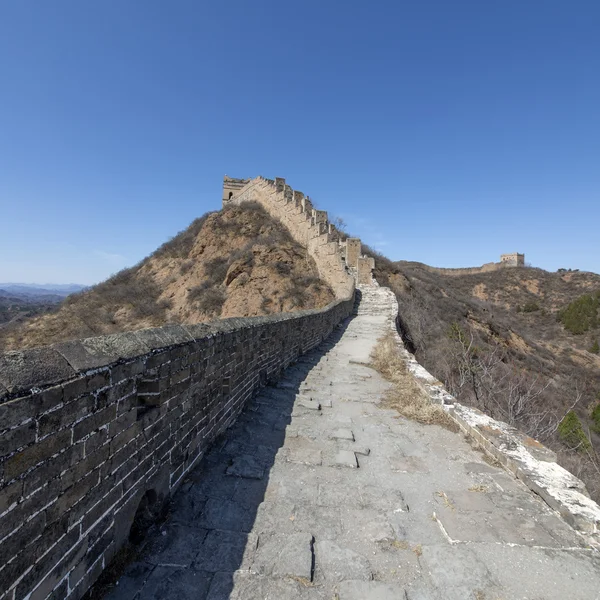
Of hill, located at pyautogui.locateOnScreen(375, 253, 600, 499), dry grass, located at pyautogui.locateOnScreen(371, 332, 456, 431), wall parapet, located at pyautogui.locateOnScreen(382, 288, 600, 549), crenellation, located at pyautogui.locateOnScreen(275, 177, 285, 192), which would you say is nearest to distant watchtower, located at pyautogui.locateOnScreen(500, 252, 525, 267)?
A: hill, located at pyautogui.locateOnScreen(375, 253, 600, 499)

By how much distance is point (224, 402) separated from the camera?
453cm

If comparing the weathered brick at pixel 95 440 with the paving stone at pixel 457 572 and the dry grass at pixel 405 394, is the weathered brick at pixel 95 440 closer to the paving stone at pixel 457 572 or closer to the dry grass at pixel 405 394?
the paving stone at pixel 457 572

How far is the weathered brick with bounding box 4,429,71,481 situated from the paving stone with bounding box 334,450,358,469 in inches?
110

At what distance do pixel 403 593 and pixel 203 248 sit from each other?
28.7 metres

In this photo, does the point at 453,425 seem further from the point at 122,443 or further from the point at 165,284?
the point at 165,284

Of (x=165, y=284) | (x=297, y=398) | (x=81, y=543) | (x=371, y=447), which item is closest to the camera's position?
(x=81, y=543)

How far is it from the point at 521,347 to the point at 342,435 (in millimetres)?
24799

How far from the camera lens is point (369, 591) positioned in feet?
7.37

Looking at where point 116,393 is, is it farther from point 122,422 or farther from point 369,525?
point 369,525

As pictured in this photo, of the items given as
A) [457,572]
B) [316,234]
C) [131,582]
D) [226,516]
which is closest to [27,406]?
[131,582]

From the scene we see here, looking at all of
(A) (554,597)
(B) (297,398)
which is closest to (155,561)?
(A) (554,597)

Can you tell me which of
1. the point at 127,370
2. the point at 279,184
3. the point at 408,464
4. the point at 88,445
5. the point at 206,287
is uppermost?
the point at 279,184

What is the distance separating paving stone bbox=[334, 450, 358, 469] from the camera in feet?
12.9

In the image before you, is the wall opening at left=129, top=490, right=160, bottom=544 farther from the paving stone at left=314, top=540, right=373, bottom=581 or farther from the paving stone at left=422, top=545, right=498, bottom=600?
the paving stone at left=422, top=545, right=498, bottom=600
